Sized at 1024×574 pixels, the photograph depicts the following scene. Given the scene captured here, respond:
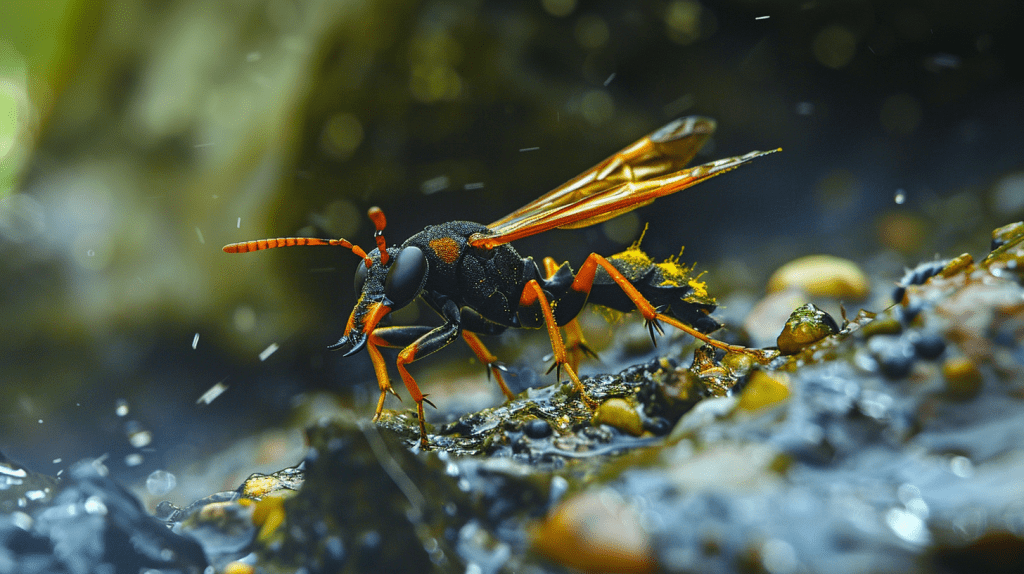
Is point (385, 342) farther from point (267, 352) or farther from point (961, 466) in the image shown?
point (961, 466)

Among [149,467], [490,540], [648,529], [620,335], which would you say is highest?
[648,529]

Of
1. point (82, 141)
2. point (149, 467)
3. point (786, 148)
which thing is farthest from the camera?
point (786, 148)

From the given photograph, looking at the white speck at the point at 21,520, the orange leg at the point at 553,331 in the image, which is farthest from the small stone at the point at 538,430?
the white speck at the point at 21,520

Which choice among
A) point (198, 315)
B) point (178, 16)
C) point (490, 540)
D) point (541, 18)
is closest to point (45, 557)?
point (490, 540)

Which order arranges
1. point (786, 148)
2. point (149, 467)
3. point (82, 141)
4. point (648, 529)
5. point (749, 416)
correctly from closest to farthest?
1. point (648, 529)
2. point (749, 416)
3. point (149, 467)
4. point (82, 141)
5. point (786, 148)

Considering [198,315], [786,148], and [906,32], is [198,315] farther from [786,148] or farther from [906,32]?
[906,32]

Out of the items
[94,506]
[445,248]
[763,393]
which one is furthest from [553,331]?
[94,506]

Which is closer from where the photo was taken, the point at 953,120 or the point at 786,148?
the point at 953,120
